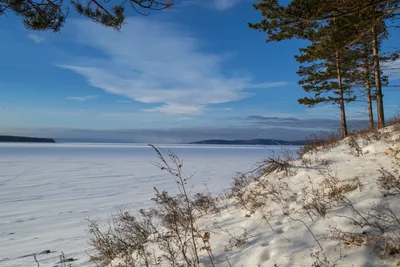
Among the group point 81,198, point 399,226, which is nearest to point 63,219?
point 81,198

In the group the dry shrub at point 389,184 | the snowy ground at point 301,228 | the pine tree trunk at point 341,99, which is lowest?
the snowy ground at point 301,228

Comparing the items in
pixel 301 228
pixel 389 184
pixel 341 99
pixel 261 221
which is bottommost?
pixel 261 221

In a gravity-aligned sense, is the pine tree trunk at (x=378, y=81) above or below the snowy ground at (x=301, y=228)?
above

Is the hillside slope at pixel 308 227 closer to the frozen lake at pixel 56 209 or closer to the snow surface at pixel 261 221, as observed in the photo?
the snow surface at pixel 261 221

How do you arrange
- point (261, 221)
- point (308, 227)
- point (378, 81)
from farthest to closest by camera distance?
point (378, 81)
point (261, 221)
point (308, 227)

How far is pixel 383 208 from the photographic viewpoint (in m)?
2.76

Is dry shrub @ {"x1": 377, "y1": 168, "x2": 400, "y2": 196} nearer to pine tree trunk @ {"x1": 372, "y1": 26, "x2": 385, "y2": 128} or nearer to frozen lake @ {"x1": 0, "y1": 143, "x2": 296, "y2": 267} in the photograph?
frozen lake @ {"x1": 0, "y1": 143, "x2": 296, "y2": 267}

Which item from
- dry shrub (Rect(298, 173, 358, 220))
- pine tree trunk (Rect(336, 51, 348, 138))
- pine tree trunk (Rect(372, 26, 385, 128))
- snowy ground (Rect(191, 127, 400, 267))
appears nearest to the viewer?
snowy ground (Rect(191, 127, 400, 267))

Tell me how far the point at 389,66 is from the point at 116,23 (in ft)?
40.5

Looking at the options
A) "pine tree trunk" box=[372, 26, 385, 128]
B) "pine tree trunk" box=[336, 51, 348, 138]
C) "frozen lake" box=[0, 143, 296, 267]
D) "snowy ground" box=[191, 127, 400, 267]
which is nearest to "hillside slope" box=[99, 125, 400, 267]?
"snowy ground" box=[191, 127, 400, 267]

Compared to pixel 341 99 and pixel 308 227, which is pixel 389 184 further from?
pixel 341 99

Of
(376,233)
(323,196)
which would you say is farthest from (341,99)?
(376,233)

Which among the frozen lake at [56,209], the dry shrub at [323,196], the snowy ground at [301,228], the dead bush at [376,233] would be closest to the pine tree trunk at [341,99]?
the frozen lake at [56,209]

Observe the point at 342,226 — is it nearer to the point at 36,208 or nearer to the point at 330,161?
the point at 330,161
